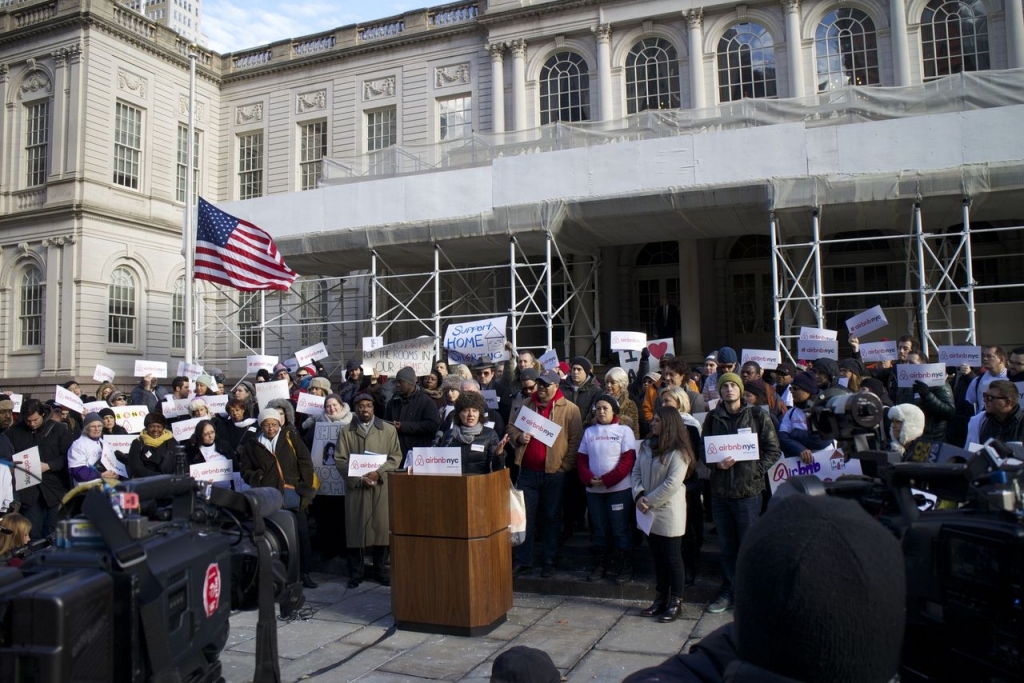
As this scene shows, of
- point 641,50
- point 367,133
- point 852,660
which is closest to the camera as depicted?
point 852,660

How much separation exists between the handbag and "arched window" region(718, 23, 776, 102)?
1694 cm

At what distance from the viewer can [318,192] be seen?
1823 cm

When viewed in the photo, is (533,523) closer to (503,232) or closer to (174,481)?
(174,481)

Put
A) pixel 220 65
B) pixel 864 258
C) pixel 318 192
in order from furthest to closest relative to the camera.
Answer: pixel 220 65 → pixel 864 258 → pixel 318 192

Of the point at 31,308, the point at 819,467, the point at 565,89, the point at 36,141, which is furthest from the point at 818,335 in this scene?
the point at 36,141

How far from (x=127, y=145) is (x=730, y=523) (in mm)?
25432

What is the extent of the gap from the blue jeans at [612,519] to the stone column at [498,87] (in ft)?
57.0

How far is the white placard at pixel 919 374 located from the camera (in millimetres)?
8391

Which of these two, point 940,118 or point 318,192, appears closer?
point 940,118

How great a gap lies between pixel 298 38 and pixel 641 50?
472 inches

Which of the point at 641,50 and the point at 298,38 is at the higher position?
the point at 298,38

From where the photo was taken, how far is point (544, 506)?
25.5ft

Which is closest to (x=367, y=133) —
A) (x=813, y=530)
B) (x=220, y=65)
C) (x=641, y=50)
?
(x=220, y=65)

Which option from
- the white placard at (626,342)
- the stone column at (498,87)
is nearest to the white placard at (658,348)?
the white placard at (626,342)
